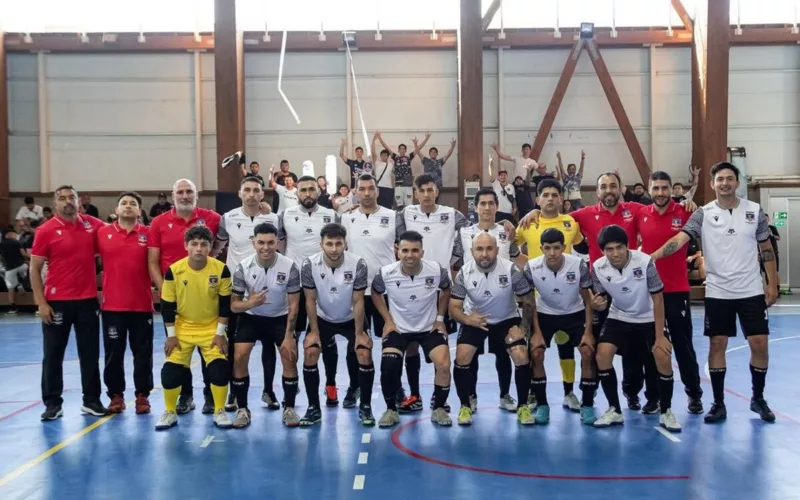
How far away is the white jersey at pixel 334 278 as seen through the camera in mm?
6895

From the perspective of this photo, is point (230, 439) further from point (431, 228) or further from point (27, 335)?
point (27, 335)

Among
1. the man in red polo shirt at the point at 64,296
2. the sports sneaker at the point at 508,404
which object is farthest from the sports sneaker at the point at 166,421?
the sports sneaker at the point at 508,404

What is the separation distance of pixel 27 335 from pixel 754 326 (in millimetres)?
11562

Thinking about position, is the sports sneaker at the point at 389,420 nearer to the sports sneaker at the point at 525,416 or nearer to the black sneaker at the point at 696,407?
the sports sneaker at the point at 525,416

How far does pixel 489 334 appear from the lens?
6.96 meters

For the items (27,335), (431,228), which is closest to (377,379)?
(431,228)

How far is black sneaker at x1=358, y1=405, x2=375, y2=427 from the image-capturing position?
6.64 m

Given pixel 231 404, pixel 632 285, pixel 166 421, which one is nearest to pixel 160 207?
pixel 231 404

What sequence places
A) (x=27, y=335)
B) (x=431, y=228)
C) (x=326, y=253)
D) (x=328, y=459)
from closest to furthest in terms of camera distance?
1. (x=328, y=459)
2. (x=326, y=253)
3. (x=431, y=228)
4. (x=27, y=335)

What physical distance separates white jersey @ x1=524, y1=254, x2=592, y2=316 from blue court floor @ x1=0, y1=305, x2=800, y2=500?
3.20 ft

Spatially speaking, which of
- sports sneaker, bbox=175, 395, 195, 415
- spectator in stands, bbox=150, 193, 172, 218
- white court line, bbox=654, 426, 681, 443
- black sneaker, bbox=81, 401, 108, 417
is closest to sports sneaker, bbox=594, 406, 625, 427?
white court line, bbox=654, 426, 681, 443

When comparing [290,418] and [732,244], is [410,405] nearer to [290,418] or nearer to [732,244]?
[290,418]

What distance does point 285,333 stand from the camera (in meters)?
6.90

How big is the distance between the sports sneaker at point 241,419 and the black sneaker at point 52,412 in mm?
1701
